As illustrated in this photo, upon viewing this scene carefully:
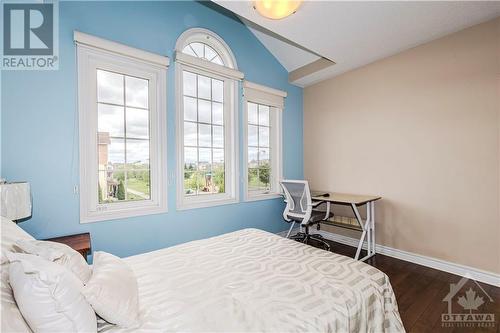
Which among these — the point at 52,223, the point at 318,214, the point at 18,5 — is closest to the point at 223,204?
the point at 318,214

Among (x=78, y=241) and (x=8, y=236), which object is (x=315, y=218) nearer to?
(x=78, y=241)

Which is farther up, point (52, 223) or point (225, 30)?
point (225, 30)

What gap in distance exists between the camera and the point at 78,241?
1900 mm

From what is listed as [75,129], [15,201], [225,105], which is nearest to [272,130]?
[225,105]

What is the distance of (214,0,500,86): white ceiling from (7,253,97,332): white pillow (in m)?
2.29

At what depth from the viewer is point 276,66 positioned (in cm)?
382

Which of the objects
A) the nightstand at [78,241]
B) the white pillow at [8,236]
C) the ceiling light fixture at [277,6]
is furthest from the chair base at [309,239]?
the white pillow at [8,236]

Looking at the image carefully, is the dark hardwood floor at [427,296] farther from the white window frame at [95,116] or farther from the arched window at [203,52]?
the arched window at [203,52]

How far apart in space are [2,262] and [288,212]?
2.87m

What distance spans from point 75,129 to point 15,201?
82 centimetres

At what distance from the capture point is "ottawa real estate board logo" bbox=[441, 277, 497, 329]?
1824mm

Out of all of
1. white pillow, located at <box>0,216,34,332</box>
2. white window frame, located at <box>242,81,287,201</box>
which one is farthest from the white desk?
white pillow, located at <box>0,216,34,332</box>

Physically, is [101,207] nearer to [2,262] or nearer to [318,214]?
[2,262]

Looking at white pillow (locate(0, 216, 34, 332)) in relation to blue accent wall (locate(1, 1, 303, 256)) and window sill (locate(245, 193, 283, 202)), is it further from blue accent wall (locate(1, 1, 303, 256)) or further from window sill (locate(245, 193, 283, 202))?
window sill (locate(245, 193, 283, 202))
